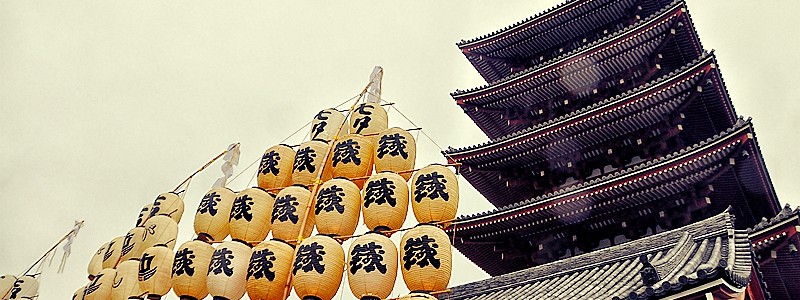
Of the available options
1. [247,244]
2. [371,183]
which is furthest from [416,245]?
[247,244]

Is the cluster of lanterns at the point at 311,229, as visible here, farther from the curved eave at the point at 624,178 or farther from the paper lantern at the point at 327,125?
the curved eave at the point at 624,178

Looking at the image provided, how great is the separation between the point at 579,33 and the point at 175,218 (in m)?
11.7

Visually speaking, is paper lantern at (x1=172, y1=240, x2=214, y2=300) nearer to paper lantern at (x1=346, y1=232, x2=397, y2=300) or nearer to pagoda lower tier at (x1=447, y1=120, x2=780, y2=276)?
paper lantern at (x1=346, y1=232, x2=397, y2=300)

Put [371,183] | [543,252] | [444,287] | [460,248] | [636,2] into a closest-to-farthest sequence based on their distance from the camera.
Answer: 1. [444,287]
2. [371,183]
3. [543,252]
4. [460,248]
5. [636,2]

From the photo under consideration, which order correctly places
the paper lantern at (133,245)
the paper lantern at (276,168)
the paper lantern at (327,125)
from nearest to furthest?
1. the paper lantern at (276,168)
2. the paper lantern at (133,245)
3. the paper lantern at (327,125)

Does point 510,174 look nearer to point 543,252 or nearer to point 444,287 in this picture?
point 543,252

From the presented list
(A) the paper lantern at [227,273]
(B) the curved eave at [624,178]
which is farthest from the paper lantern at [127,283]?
(B) the curved eave at [624,178]

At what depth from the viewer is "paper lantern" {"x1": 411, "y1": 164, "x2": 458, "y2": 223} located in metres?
11.4

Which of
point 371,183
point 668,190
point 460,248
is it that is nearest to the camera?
point 371,183

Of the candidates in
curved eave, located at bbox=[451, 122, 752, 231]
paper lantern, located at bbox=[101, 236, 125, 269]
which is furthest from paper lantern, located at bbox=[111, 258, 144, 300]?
curved eave, located at bbox=[451, 122, 752, 231]

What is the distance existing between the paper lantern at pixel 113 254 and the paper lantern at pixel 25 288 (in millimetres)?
2937

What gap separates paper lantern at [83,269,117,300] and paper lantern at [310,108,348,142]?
4.86m

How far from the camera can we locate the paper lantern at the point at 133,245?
43.3ft

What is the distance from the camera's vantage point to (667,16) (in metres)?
15.3
